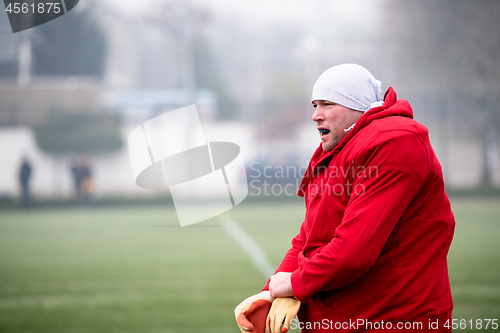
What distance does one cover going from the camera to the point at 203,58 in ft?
85.4

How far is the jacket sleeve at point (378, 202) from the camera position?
1310 millimetres

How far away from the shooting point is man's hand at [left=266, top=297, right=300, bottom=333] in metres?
1.54

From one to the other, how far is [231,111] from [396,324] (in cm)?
2142

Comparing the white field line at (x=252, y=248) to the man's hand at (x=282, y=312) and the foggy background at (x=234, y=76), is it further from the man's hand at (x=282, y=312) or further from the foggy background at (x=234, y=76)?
the foggy background at (x=234, y=76)

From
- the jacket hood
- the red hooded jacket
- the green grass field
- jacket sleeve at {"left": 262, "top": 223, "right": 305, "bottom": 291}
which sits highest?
the jacket hood

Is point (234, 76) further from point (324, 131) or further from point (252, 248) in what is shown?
point (324, 131)

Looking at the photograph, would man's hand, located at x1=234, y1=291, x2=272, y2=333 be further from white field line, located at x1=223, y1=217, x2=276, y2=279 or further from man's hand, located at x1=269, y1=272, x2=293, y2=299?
white field line, located at x1=223, y1=217, x2=276, y2=279

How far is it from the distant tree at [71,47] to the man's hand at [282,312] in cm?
2255

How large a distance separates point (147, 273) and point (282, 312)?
6.01 meters

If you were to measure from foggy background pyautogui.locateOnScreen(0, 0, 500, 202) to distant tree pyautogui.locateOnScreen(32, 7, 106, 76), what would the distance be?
5 cm

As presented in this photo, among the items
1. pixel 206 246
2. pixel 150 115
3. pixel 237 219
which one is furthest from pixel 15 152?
pixel 206 246

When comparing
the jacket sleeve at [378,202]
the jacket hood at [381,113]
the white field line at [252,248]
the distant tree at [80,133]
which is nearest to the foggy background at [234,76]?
the distant tree at [80,133]

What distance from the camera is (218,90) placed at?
24828mm

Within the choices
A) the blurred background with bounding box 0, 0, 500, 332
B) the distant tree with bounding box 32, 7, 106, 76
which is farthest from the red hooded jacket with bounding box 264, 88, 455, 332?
the distant tree with bounding box 32, 7, 106, 76
